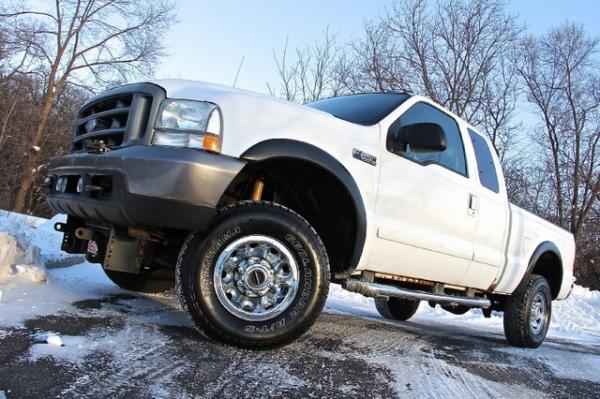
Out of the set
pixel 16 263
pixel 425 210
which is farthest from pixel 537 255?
pixel 16 263

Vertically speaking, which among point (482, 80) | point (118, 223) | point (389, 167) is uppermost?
point (482, 80)

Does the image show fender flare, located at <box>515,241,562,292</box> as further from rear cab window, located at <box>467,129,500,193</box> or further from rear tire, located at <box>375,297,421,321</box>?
rear tire, located at <box>375,297,421,321</box>

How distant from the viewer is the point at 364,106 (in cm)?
469

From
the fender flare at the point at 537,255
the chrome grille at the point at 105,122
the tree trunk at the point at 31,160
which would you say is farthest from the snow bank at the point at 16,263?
the tree trunk at the point at 31,160

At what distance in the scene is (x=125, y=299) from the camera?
4852 mm

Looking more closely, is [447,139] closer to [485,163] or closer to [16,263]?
[485,163]

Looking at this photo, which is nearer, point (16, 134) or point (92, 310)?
point (92, 310)

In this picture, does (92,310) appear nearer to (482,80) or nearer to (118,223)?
(118,223)

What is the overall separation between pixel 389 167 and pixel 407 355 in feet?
4.57

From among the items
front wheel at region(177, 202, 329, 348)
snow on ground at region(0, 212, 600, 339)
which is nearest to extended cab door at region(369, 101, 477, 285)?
front wheel at region(177, 202, 329, 348)

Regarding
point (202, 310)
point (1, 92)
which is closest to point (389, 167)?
point (202, 310)

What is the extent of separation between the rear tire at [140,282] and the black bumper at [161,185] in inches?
65.2

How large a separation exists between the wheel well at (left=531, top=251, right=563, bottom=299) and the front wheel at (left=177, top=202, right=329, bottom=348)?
13.9 ft

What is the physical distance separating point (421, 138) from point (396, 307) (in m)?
3.87
